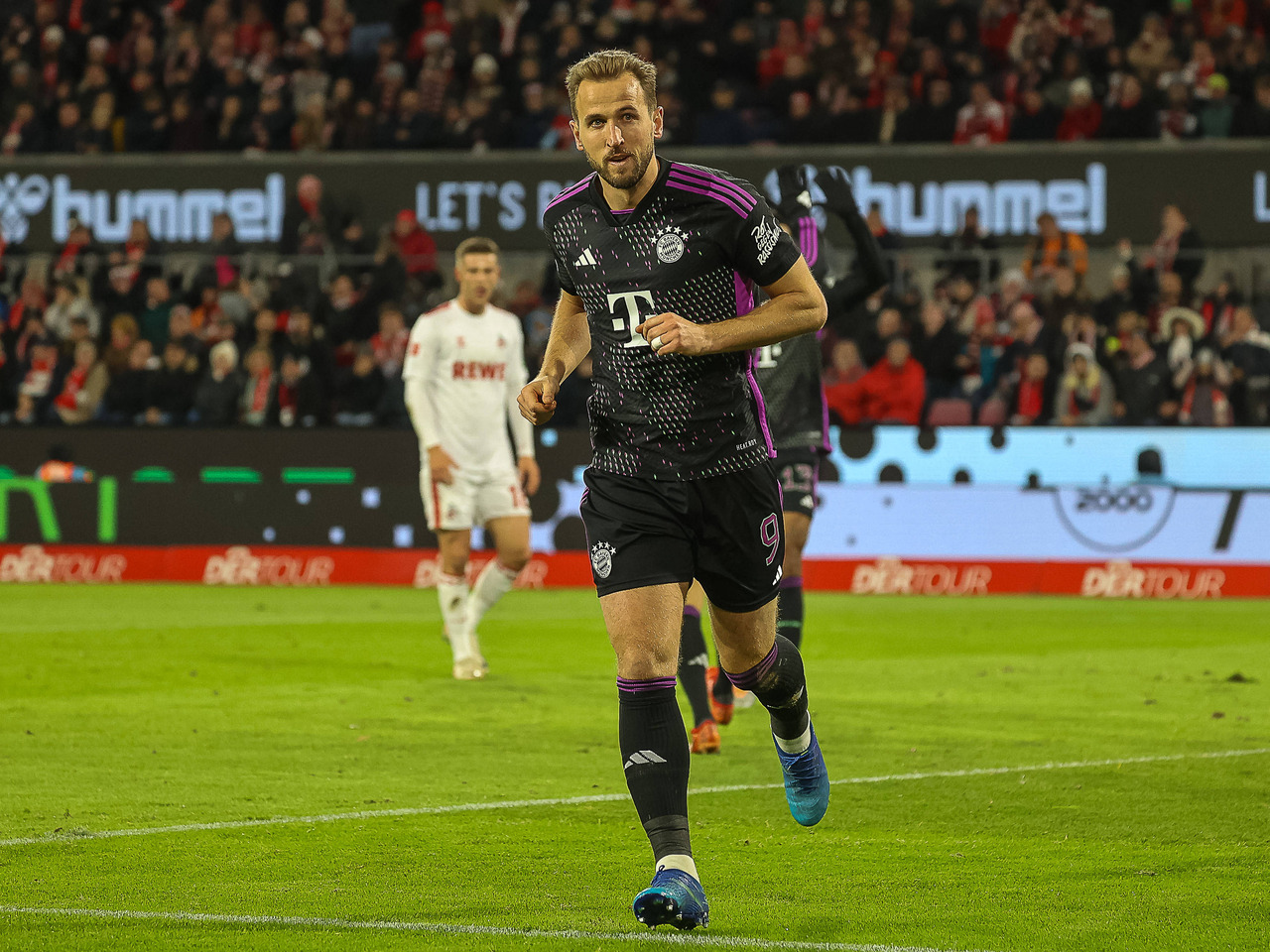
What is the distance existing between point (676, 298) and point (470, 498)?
243 inches

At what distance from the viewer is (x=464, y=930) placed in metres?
4.81

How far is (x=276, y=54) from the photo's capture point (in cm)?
2383

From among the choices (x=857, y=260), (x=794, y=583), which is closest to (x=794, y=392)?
(x=857, y=260)

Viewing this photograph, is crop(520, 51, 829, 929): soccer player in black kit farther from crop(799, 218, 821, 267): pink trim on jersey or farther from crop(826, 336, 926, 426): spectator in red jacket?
crop(826, 336, 926, 426): spectator in red jacket

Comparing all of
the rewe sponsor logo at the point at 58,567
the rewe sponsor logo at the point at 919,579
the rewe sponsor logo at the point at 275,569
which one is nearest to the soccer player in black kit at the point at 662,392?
the rewe sponsor logo at the point at 919,579

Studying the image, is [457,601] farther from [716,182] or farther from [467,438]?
[716,182]

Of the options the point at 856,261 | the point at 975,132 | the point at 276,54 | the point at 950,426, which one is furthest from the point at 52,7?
the point at 856,261

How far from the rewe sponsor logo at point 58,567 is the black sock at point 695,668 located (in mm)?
11335

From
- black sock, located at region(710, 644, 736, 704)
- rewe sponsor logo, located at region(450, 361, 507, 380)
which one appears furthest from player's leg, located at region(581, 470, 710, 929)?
rewe sponsor logo, located at region(450, 361, 507, 380)

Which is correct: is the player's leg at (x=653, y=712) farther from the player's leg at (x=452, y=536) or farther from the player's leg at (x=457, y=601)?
the player's leg at (x=452, y=536)

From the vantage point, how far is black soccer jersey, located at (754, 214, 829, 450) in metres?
8.93

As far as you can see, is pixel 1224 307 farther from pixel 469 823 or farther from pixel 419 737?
pixel 469 823

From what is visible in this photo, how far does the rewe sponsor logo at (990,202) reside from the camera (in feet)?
66.1

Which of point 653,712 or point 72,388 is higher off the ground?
point 653,712
